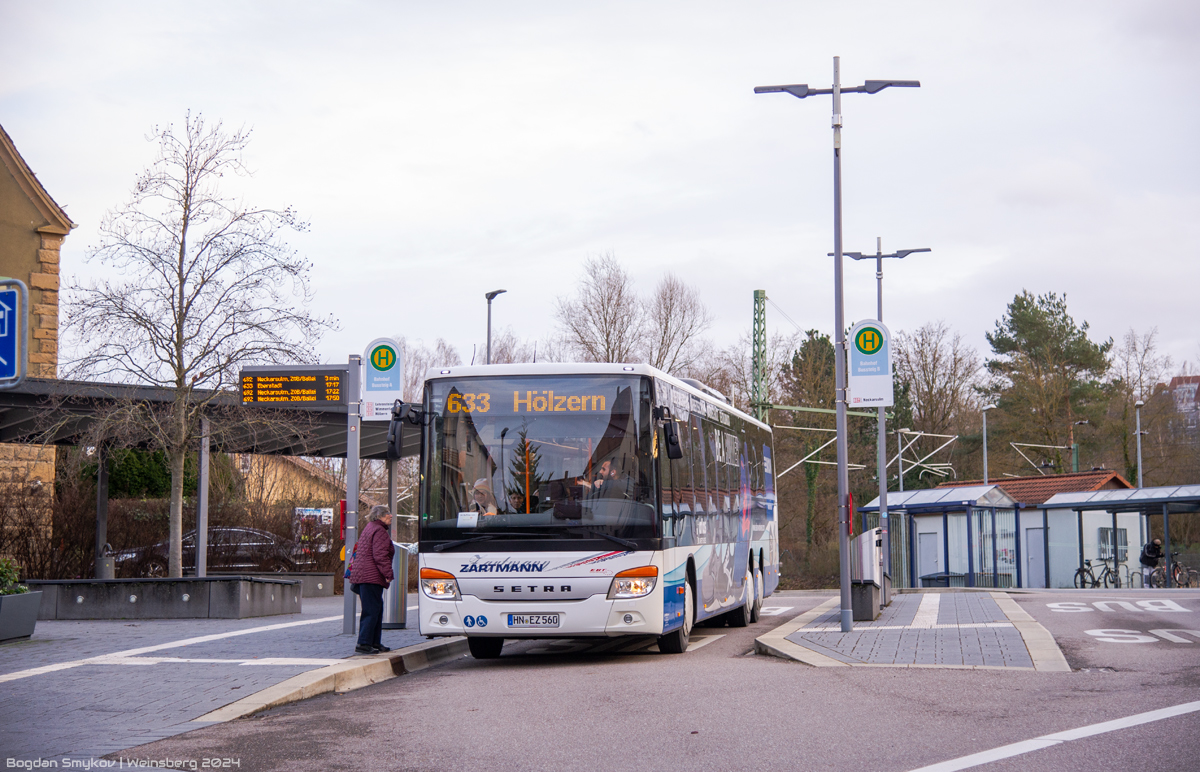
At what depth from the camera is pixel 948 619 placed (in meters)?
16.1

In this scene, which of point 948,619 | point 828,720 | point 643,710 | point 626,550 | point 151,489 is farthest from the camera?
point 151,489

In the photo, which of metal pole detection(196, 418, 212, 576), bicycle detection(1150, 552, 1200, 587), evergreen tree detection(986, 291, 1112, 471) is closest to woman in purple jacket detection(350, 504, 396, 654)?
metal pole detection(196, 418, 212, 576)

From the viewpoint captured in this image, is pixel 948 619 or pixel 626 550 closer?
pixel 626 550

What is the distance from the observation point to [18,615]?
580 inches

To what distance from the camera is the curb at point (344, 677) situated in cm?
928

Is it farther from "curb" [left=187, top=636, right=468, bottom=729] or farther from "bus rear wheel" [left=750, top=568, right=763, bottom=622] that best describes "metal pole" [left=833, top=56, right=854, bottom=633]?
"curb" [left=187, top=636, right=468, bottom=729]

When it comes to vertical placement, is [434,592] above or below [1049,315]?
below

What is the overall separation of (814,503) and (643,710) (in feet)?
160

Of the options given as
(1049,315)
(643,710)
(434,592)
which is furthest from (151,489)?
(1049,315)

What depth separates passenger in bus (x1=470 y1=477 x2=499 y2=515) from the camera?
12.3 metres

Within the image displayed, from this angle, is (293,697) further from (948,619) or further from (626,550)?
(948,619)

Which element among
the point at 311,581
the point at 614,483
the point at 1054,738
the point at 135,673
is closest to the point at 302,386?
the point at 135,673

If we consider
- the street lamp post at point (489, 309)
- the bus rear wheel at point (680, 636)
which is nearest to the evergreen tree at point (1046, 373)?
the street lamp post at point (489, 309)

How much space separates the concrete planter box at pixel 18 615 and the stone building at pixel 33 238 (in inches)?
629
